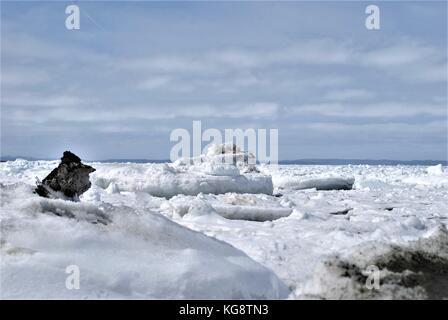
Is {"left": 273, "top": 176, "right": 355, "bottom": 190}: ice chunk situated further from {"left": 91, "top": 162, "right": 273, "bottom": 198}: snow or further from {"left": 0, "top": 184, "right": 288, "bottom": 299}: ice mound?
{"left": 0, "top": 184, "right": 288, "bottom": 299}: ice mound

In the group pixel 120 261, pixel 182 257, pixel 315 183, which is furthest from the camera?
pixel 315 183

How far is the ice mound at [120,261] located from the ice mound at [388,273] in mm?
352

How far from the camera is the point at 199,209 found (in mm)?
6656

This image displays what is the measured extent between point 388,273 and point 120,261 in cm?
185

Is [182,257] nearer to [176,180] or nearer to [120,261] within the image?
[120,261]

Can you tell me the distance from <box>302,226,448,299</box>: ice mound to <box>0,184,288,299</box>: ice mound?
0.35m

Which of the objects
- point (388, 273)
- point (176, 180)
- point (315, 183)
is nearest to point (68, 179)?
point (388, 273)

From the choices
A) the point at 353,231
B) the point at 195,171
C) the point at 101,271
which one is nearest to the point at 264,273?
the point at 101,271

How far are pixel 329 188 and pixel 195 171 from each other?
620 cm

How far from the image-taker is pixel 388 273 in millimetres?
3471

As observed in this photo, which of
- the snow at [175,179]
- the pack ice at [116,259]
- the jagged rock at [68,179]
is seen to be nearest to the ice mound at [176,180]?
the snow at [175,179]

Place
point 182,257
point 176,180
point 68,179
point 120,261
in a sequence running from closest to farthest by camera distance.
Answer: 1. point 120,261
2. point 182,257
3. point 68,179
4. point 176,180

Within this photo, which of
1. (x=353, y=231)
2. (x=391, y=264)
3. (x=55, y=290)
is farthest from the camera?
(x=353, y=231)
